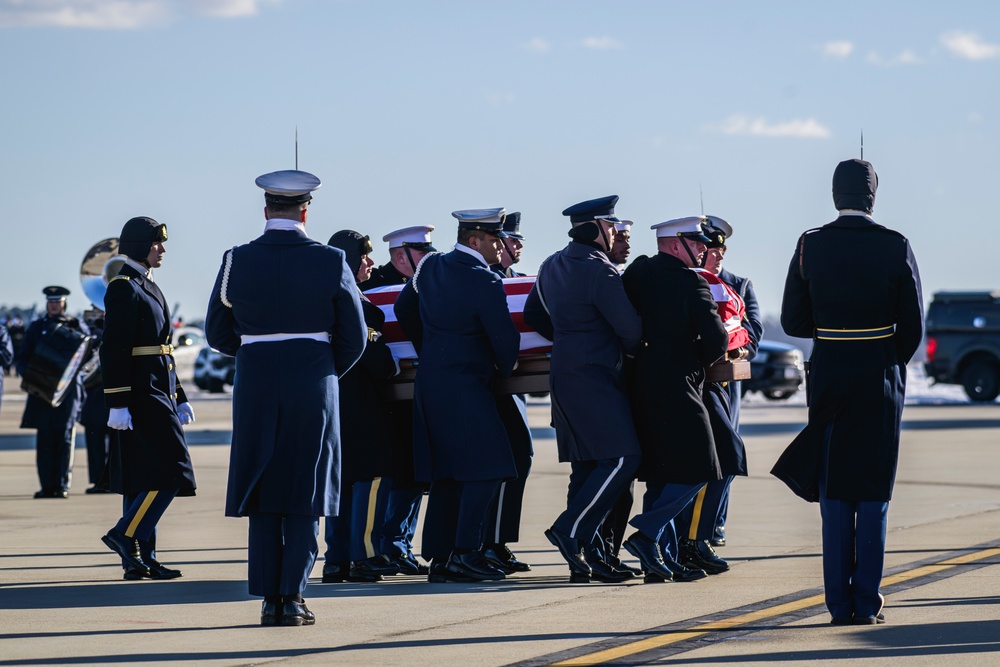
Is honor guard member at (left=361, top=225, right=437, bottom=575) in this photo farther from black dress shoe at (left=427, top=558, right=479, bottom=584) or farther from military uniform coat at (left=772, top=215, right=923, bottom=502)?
military uniform coat at (left=772, top=215, right=923, bottom=502)

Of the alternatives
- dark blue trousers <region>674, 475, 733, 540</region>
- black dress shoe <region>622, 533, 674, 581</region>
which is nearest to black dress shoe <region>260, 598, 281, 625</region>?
black dress shoe <region>622, 533, 674, 581</region>

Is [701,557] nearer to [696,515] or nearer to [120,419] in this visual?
[696,515]

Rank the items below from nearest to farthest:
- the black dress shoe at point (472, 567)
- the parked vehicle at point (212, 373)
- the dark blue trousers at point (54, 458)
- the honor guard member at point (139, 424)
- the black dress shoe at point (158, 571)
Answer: the black dress shoe at point (472, 567) < the honor guard member at point (139, 424) < the black dress shoe at point (158, 571) < the dark blue trousers at point (54, 458) < the parked vehicle at point (212, 373)

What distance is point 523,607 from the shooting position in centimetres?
767

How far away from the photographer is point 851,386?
7246mm

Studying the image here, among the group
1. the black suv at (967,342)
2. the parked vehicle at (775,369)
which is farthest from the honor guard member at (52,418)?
the black suv at (967,342)

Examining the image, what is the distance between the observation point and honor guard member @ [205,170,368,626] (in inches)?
282

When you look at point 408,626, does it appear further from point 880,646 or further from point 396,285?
point 396,285

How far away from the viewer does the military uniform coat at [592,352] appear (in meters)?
8.38

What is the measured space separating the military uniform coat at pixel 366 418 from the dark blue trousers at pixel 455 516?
0.33 m

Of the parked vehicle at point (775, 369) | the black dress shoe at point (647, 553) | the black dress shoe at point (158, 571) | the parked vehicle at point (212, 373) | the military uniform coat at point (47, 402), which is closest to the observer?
the black dress shoe at point (647, 553)

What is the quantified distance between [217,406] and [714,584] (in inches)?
949

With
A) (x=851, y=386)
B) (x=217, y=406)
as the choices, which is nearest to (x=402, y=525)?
(x=851, y=386)

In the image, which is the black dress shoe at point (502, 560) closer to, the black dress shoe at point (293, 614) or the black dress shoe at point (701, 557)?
the black dress shoe at point (701, 557)
